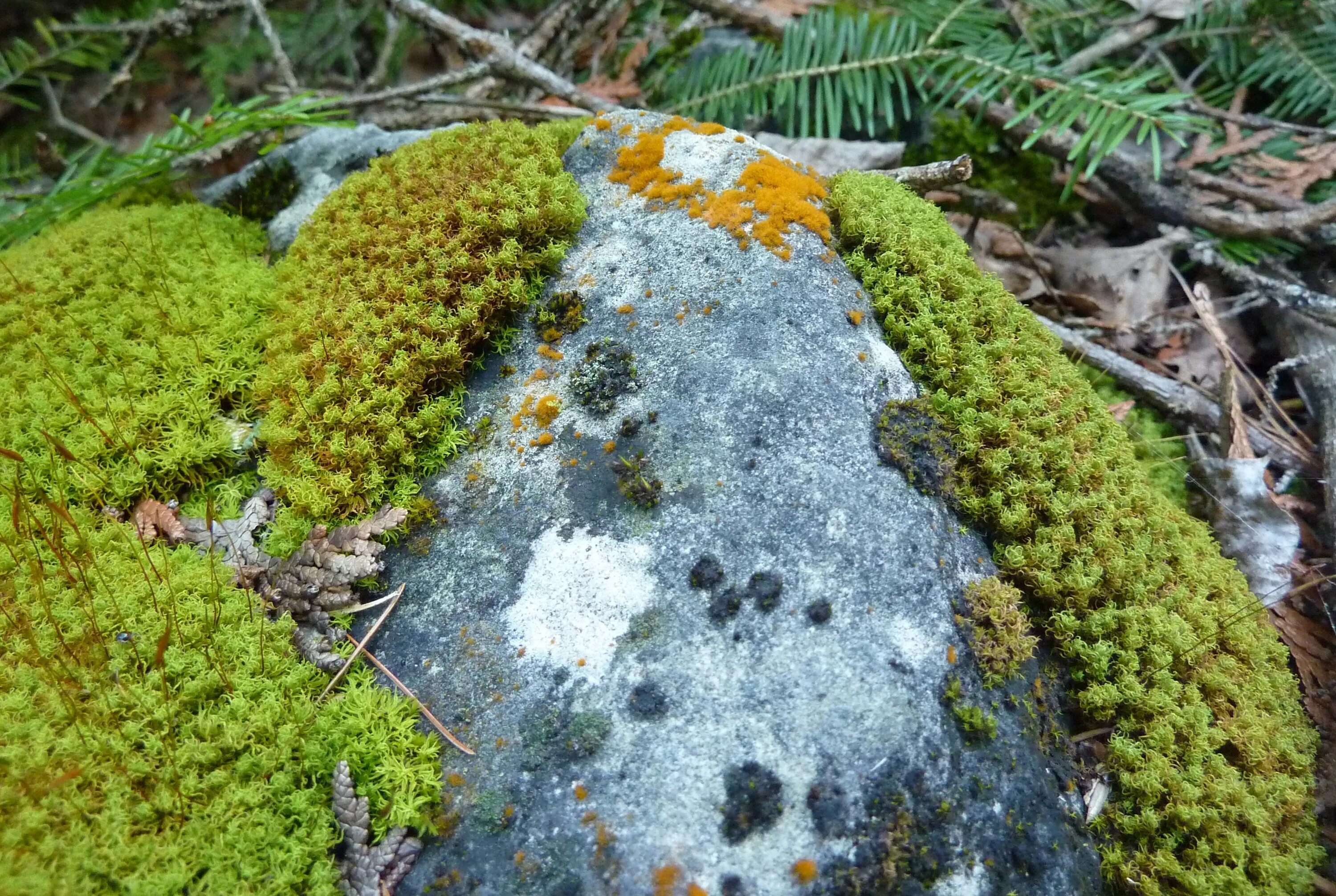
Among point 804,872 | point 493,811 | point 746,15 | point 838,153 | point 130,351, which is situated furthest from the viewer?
point 746,15

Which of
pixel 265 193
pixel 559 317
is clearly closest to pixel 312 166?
pixel 265 193

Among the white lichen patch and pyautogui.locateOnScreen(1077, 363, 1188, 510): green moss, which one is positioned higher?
the white lichen patch

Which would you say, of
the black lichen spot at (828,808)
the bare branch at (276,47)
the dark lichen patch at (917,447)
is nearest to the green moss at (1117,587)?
the dark lichen patch at (917,447)

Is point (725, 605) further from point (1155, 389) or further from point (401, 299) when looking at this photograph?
point (1155, 389)

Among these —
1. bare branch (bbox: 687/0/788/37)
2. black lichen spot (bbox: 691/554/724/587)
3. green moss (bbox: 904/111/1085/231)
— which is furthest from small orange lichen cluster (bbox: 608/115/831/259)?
bare branch (bbox: 687/0/788/37)

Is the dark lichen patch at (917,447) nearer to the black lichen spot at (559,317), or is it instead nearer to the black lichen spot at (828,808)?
the black lichen spot at (828,808)

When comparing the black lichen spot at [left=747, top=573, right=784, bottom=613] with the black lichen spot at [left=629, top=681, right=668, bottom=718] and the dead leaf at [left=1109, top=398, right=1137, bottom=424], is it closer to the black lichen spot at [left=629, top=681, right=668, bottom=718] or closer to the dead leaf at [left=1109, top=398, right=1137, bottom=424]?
the black lichen spot at [left=629, top=681, right=668, bottom=718]

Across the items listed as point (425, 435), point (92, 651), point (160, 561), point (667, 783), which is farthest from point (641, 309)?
point (92, 651)
